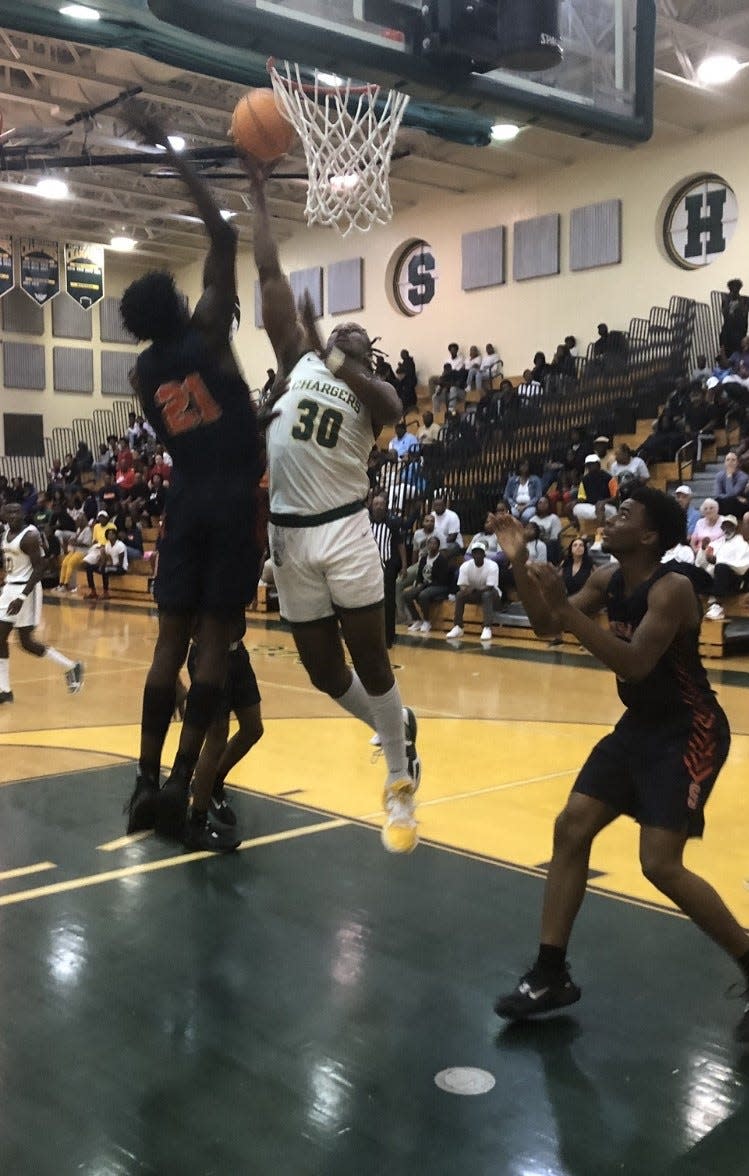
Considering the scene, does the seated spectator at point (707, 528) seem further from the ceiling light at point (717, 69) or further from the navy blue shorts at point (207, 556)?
the navy blue shorts at point (207, 556)

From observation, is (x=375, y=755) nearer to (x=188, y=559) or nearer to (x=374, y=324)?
(x=188, y=559)

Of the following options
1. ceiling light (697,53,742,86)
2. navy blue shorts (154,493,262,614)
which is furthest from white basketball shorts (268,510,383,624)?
ceiling light (697,53,742,86)

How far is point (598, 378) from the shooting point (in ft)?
55.4

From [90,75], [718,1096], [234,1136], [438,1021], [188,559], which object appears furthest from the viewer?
[90,75]

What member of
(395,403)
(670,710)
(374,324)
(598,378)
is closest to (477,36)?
(395,403)

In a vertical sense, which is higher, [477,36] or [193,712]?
[477,36]

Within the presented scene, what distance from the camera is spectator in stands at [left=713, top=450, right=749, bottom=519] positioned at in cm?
1223

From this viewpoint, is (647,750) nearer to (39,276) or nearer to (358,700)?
(358,700)

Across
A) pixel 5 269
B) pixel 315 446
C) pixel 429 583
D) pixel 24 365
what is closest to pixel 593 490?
pixel 429 583

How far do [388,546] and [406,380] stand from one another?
30.8 ft

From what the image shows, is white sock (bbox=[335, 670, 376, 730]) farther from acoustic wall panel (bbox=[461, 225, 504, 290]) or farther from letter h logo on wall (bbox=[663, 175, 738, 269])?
acoustic wall panel (bbox=[461, 225, 504, 290])

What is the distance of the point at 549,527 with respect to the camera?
13703 millimetres

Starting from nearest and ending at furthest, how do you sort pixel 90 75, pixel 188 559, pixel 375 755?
1. pixel 188 559
2. pixel 375 755
3. pixel 90 75

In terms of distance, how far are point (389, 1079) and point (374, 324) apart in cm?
2176
